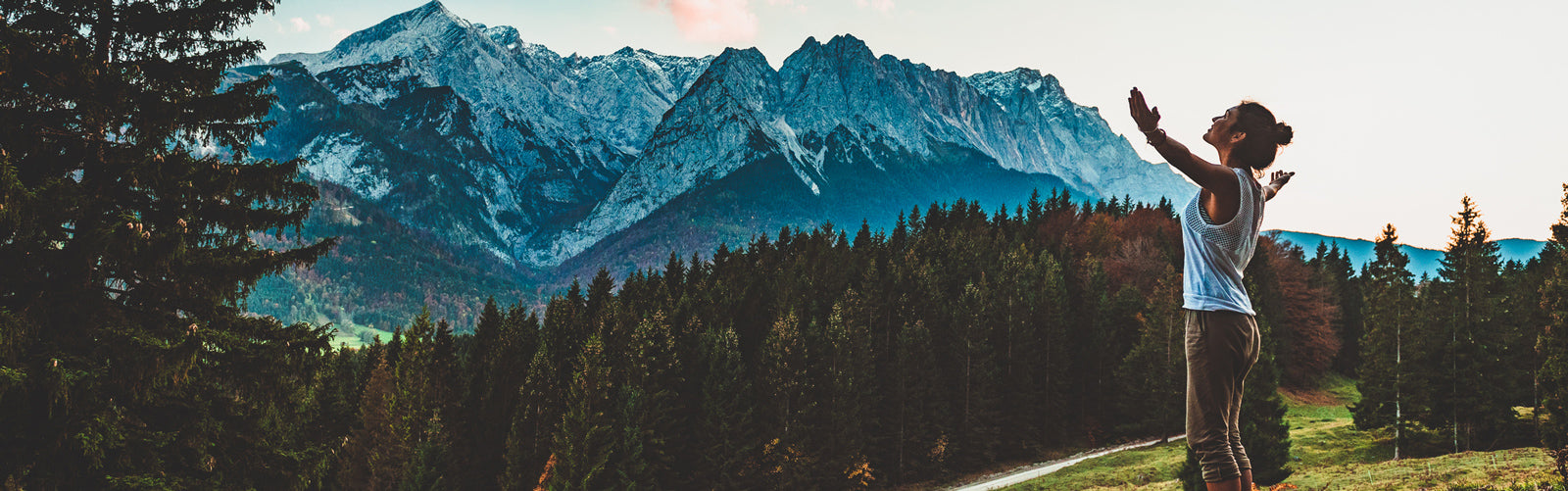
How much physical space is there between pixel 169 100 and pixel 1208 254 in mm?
12155

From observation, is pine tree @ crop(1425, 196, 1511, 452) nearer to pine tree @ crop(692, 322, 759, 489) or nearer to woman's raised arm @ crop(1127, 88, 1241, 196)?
pine tree @ crop(692, 322, 759, 489)

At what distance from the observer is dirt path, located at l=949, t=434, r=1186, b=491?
47.0m

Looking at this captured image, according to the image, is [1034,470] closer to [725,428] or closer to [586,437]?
[725,428]

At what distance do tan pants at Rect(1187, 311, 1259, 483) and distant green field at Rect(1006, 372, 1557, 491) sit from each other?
15149 millimetres

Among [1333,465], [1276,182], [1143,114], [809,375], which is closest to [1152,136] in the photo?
[1143,114]

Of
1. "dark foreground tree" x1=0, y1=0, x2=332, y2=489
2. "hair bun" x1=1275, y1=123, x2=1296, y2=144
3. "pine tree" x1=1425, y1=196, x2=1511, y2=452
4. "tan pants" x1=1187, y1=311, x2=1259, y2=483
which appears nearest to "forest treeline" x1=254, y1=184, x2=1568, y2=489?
"pine tree" x1=1425, y1=196, x2=1511, y2=452

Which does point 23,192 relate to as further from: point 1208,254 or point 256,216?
point 1208,254

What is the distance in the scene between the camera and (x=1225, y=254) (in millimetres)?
4027

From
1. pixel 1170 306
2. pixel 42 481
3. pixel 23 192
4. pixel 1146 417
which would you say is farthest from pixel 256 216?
pixel 1146 417

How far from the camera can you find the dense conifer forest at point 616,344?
890 centimetres

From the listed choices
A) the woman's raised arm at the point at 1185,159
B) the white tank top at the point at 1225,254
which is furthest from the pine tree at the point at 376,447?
the woman's raised arm at the point at 1185,159

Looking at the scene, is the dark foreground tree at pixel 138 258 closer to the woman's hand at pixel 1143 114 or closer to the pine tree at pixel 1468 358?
the woman's hand at pixel 1143 114

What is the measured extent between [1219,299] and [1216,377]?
0.43 metres

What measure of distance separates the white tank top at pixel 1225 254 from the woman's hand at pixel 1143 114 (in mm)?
530
